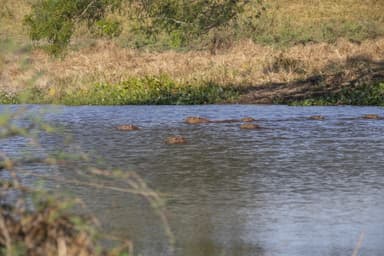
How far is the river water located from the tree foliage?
1.73 meters

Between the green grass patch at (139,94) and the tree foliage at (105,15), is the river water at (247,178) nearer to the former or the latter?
the tree foliage at (105,15)

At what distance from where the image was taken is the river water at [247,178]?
377 inches

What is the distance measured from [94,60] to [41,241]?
24.8m

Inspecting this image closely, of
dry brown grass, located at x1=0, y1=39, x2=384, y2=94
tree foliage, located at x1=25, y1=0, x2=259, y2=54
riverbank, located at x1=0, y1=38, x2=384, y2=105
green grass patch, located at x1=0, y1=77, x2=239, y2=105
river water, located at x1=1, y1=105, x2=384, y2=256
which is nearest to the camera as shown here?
river water, located at x1=1, y1=105, x2=384, y2=256

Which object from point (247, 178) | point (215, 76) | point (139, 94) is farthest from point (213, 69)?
point (247, 178)

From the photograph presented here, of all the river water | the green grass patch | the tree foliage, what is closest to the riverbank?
the green grass patch

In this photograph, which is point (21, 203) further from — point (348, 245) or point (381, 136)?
point (381, 136)

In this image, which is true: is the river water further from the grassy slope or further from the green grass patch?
the grassy slope

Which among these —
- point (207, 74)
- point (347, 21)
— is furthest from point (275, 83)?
point (347, 21)

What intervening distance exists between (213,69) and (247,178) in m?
14.3

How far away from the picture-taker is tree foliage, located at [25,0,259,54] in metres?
16.7

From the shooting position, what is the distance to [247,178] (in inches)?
524

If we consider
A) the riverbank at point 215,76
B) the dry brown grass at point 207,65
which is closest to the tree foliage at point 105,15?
the riverbank at point 215,76

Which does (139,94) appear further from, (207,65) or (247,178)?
(247,178)
